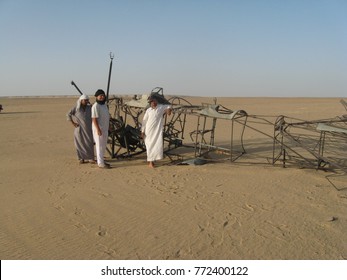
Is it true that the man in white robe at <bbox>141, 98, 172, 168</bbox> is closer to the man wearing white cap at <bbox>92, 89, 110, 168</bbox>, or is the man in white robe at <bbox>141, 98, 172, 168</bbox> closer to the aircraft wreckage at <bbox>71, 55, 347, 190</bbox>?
the aircraft wreckage at <bbox>71, 55, 347, 190</bbox>

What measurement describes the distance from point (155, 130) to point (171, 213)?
311 centimetres

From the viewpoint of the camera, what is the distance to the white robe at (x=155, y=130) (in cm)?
815

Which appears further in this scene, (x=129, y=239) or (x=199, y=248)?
(x=129, y=239)

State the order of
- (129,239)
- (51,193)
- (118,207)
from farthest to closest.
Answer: (51,193), (118,207), (129,239)

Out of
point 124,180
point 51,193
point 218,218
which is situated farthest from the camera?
point 124,180

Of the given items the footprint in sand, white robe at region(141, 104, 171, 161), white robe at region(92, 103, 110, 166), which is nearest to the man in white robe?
white robe at region(141, 104, 171, 161)

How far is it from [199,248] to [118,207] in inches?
74.2

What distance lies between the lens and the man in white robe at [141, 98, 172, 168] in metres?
8.15

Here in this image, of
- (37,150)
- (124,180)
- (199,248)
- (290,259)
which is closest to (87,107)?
(124,180)

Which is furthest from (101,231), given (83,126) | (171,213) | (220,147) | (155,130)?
(220,147)

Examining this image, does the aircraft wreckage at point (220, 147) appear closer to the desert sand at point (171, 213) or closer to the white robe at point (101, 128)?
the desert sand at point (171, 213)

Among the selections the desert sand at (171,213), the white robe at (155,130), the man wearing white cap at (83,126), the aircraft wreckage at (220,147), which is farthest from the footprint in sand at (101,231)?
the man wearing white cap at (83,126)
